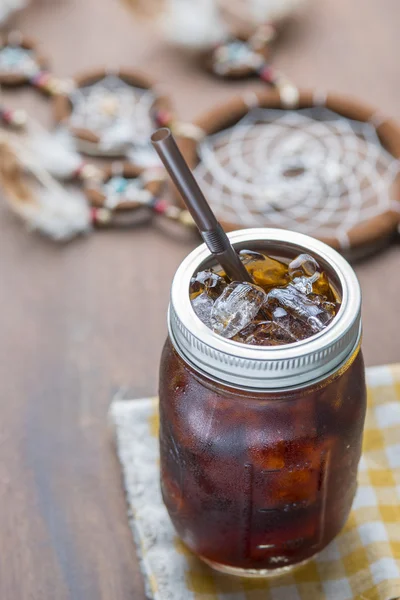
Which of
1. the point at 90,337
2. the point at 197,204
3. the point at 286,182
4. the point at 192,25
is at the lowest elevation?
the point at 90,337

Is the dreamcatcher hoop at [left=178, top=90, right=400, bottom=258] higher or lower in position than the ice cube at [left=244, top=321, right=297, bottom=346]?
lower

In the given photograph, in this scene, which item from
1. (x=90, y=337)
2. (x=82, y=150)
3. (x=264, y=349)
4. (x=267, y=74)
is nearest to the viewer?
(x=264, y=349)

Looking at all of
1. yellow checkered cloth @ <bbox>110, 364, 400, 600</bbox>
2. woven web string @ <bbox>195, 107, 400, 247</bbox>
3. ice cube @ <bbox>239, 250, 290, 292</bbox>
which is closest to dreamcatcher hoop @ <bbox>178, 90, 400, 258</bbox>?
woven web string @ <bbox>195, 107, 400, 247</bbox>

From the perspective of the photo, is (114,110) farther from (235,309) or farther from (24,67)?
(235,309)

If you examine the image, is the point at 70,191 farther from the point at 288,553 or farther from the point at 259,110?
the point at 288,553

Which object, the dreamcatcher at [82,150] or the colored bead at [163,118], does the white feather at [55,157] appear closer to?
the dreamcatcher at [82,150]

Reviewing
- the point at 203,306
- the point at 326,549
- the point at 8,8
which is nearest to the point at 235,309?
the point at 203,306

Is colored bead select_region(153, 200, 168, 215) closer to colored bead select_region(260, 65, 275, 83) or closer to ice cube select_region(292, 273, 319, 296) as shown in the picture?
colored bead select_region(260, 65, 275, 83)
